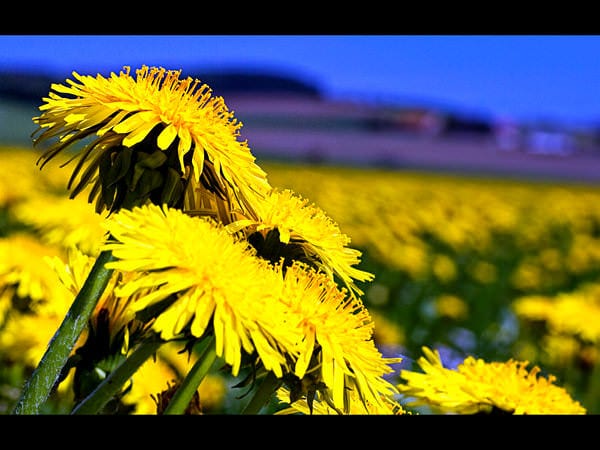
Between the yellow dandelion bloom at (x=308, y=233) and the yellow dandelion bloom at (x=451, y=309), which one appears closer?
the yellow dandelion bloom at (x=308, y=233)

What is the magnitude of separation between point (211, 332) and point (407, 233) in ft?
11.2

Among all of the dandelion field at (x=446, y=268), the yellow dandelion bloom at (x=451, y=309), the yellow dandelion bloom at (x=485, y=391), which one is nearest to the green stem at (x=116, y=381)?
the yellow dandelion bloom at (x=485, y=391)

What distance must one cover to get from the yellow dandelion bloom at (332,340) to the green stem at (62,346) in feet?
0.52

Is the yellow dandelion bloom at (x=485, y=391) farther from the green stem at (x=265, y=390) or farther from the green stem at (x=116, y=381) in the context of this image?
the green stem at (x=116, y=381)

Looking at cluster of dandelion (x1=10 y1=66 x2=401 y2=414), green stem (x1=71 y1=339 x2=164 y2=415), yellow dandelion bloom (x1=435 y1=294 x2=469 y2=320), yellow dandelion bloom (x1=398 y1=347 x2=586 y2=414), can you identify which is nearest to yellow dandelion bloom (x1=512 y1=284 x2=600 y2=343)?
yellow dandelion bloom (x1=435 y1=294 x2=469 y2=320)

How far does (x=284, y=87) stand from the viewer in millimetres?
4840

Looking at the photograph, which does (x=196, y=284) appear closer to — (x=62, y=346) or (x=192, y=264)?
(x=192, y=264)

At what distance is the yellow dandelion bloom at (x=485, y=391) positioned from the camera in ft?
2.89

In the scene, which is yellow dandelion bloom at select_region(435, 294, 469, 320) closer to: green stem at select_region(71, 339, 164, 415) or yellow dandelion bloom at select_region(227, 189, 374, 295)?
yellow dandelion bloom at select_region(227, 189, 374, 295)

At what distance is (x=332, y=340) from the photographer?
70cm

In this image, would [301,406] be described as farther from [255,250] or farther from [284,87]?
[284,87]

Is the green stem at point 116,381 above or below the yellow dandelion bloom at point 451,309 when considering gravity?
above

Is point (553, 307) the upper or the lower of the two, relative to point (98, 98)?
lower
